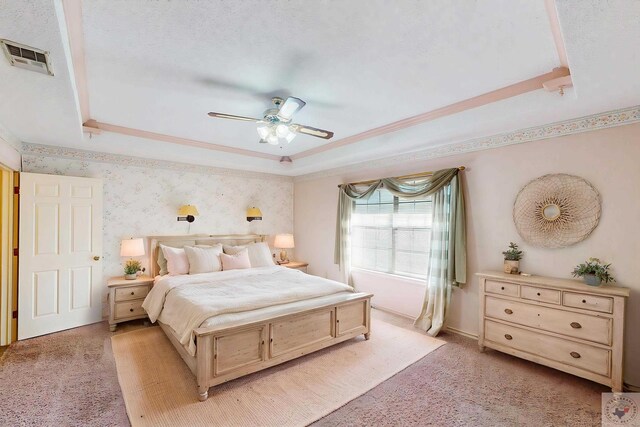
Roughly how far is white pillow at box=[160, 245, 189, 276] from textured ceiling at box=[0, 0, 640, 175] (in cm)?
176

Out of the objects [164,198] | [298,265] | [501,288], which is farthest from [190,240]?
[501,288]

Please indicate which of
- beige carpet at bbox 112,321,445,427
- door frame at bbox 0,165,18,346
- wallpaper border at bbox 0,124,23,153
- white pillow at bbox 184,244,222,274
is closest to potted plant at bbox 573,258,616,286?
beige carpet at bbox 112,321,445,427

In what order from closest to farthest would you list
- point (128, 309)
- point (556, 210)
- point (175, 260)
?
point (556, 210) → point (128, 309) → point (175, 260)

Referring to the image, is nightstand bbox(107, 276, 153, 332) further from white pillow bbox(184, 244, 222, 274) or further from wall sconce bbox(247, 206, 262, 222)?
wall sconce bbox(247, 206, 262, 222)

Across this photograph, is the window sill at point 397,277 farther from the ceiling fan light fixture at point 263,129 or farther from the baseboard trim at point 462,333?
the ceiling fan light fixture at point 263,129

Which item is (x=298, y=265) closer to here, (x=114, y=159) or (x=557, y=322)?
(x=114, y=159)

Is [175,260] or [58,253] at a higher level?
[58,253]

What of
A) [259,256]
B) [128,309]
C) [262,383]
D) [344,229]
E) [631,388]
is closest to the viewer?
[631,388]

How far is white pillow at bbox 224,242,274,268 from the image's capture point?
4.63 meters

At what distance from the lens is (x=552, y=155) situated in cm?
290

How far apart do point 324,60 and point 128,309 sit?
381cm

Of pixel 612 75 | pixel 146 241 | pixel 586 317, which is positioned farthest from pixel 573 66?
pixel 146 241

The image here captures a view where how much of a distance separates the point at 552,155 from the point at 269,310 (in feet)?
10.6

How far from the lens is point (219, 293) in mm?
3184
